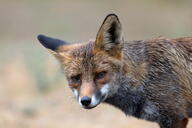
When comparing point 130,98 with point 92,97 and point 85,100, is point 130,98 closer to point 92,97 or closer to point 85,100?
point 92,97

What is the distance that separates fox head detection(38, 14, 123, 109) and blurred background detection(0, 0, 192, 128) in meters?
1.15

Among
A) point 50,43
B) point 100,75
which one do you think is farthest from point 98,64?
point 50,43

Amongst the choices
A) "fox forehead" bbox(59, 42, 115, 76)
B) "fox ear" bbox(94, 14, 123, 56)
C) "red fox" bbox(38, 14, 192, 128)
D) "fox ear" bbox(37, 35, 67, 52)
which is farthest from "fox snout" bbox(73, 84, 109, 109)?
"fox ear" bbox(37, 35, 67, 52)

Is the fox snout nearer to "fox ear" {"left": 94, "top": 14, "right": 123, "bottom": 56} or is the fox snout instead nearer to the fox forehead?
the fox forehead

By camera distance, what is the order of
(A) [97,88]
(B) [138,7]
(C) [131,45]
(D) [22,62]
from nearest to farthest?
1. (A) [97,88]
2. (C) [131,45]
3. (D) [22,62]
4. (B) [138,7]

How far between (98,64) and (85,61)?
9.1 inches

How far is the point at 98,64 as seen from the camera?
11.8 m

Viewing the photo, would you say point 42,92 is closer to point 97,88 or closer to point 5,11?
point 97,88

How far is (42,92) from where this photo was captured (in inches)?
828

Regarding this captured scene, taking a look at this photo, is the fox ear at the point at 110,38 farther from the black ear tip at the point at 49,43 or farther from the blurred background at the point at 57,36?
the blurred background at the point at 57,36

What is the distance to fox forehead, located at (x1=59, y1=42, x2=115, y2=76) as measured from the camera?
11.8 metres

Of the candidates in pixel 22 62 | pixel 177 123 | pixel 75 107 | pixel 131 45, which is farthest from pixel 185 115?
pixel 22 62

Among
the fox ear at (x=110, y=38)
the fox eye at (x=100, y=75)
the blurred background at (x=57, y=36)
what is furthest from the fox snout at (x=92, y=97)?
the blurred background at (x=57, y=36)

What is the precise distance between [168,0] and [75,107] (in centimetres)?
2227
